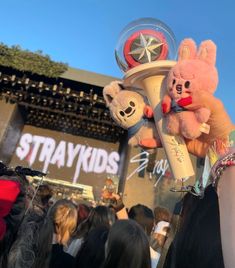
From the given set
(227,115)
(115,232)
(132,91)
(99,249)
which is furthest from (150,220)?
(227,115)

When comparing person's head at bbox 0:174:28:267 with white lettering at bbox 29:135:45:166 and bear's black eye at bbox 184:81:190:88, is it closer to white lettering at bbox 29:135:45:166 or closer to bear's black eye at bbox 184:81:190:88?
bear's black eye at bbox 184:81:190:88

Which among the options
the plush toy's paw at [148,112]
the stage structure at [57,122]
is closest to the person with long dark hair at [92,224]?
the plush toy's paw at [148,112]

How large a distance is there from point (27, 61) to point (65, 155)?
9.24 feet

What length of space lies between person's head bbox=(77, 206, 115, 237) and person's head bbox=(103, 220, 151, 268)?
0.84 meters

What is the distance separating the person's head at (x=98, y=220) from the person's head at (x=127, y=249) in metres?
0.84

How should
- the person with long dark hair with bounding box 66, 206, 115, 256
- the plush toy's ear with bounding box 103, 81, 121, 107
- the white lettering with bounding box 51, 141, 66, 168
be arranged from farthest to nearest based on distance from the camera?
the white lettering with bounding box 51, 141, 66, 168 < the person with long dark hair with bounding box 66, 206, 115, 256 < the plush toy's ear with bounding box 103, 81, 121, 107

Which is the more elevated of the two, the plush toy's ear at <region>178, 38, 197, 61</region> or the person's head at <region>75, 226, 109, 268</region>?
the plush toy's ear at <region>178, 38, 197, 61</region>

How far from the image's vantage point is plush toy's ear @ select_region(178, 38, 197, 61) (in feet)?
4.47

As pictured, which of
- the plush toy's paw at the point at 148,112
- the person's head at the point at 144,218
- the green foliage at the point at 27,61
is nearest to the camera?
the plush toy's paw at the point at 148,112

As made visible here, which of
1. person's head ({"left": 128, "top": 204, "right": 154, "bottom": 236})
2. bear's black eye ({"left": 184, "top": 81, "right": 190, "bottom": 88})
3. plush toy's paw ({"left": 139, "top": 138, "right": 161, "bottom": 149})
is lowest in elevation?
person's head ({"left": 128, "top": 204, "right": 154, "bottom": 236})

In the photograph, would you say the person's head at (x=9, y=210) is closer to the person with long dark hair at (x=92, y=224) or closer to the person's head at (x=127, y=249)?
the person with long dark hair at (x=92, y=224)

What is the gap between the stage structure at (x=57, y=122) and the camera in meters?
6.89

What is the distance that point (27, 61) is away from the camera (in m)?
6.65

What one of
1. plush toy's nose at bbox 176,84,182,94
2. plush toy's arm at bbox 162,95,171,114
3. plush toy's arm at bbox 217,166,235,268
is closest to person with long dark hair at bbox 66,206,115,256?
plush toy's arm at bbox 162,95,171,114
